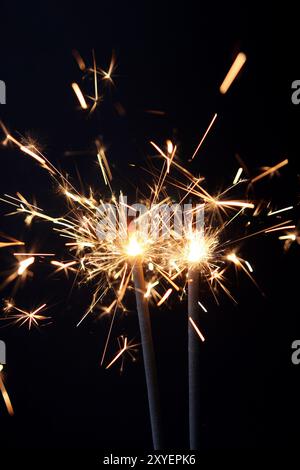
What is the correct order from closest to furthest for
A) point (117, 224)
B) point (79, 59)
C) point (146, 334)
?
point (146, 334)
point (117, 224)
point (79, 59)

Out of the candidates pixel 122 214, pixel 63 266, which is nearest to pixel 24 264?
pixel 63 266

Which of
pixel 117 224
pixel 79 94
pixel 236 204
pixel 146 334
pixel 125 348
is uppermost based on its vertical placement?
pixel 79 94

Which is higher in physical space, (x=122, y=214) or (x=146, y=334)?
(x=122, y=214)

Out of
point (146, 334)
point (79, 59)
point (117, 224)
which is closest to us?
point (146, 334)

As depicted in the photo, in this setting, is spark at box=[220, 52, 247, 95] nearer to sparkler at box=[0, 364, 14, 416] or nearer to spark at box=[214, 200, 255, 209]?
spark at box=[214, 200, 255, 209]

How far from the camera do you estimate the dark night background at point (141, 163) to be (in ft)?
3.91

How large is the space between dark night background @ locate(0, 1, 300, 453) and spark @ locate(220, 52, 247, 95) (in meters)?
0.02

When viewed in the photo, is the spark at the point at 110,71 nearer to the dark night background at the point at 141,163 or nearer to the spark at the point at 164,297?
the dark night background at the point at 141,163

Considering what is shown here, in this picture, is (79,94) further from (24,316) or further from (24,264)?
(24,316)

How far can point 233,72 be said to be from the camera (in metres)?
1.20

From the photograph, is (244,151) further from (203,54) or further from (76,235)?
(76,235)

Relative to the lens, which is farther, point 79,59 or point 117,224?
point 79,59

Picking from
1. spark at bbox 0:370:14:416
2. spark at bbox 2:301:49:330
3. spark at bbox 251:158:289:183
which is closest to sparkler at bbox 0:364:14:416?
spark at bbox 0:370:14:416

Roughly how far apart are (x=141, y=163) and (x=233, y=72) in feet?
1.13
